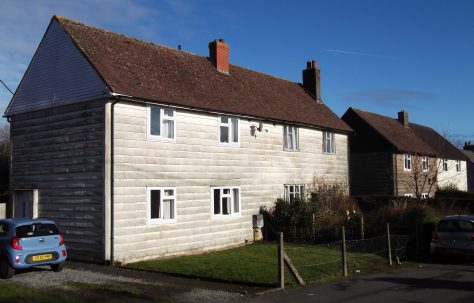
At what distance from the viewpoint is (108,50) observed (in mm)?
19188

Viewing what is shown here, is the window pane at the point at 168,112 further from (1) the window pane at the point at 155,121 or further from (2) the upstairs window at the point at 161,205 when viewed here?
(2) the upstairs window at the point at 161,205

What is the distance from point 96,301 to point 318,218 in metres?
13.2

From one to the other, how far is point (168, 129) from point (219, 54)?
24.0 ft

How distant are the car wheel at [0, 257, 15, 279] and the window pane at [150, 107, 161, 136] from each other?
654 cm

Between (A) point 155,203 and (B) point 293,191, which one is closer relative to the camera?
(A) point 155,203

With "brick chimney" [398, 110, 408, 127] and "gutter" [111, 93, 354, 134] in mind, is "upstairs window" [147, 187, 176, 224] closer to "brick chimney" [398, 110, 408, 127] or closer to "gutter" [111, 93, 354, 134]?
"gutter" [111, 93, 354, 134]

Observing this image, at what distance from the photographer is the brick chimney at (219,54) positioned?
24.7 m

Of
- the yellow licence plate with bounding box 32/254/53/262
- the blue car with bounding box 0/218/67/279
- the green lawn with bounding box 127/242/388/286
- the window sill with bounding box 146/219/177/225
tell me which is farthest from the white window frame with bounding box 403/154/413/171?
the yellow licence plate with bounding box 32/254/53/262

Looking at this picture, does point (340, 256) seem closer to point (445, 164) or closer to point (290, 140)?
point (290, 140)

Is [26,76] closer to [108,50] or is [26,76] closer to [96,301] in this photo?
[108,50]

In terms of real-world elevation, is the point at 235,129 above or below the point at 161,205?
above

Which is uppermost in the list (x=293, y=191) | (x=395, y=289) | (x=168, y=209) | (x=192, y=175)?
(x=192, y=175)

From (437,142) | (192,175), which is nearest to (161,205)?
(192,175)

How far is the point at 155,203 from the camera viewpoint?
18062mm
